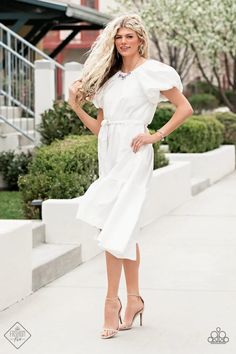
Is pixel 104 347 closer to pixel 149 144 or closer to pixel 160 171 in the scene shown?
pixel 149 144

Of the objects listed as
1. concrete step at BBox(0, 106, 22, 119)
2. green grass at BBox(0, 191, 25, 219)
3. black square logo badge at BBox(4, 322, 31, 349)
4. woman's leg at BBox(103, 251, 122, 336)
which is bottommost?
black square logo badge at BBox(4, 322, 31, 349)

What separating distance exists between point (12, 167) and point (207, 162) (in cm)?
487

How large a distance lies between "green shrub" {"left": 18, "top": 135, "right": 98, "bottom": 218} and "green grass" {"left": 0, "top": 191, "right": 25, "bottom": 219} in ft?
0.96

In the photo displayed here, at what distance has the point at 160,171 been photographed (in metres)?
12.3

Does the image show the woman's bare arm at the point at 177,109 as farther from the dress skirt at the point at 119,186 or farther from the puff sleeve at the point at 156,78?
the dress skirt at the point at 119,186

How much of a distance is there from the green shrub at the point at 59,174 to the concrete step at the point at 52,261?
0.88 m

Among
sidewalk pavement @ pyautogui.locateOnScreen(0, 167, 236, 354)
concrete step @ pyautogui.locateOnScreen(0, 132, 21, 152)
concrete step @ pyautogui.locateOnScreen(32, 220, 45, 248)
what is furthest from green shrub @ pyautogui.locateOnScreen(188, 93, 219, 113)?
concrete step @ pyautogui.locateOnScreen(32, 220, 45, 248)

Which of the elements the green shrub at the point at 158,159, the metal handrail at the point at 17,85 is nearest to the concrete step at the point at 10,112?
the metal handrail at the point at 17,85

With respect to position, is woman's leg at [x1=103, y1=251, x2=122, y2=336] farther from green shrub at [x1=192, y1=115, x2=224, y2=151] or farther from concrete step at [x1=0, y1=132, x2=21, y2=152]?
green shrub at [x1=192, y1=115, x2=224, y2=151]

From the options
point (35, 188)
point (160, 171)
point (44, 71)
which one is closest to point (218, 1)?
point (44, 71)

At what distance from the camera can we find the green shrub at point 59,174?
9336mm

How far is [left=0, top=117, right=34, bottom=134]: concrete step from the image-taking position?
521 inches

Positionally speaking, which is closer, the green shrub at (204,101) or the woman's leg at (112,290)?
the woman's leg at (112,290)

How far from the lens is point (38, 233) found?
8.52 meters
